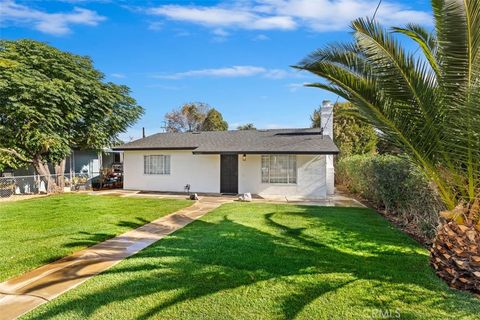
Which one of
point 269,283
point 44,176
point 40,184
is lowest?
point 269,283

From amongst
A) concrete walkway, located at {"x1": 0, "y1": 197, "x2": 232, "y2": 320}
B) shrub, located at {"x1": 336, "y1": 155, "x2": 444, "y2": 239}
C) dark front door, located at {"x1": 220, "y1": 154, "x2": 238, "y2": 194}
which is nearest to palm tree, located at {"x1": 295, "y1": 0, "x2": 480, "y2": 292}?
shrub, located at {"x1": 336, "y1": 155, "x2": 444, "y2": 239}

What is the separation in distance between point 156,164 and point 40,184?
7391 mm

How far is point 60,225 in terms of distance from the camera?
9.25 metres

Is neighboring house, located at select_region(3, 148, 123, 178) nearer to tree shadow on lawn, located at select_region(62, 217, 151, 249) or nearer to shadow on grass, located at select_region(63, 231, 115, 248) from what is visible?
tree shadow on lawn, located at select_region(62, 217, 151, 249)

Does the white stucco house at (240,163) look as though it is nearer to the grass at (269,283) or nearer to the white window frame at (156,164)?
the white window frame at (156,164)

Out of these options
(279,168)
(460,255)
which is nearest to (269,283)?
(460,255)

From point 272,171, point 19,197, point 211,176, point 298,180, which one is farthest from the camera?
point 211,176

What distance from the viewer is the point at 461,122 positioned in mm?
4316

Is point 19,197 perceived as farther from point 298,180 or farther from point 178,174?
point 298,180

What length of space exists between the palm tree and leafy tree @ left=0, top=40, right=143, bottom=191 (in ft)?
60.7

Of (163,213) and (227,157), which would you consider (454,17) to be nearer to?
(163,213)

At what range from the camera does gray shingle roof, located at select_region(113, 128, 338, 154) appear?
644 inches

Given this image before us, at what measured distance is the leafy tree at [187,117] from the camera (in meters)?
49.8

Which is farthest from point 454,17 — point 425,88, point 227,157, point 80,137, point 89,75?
point 89,75
